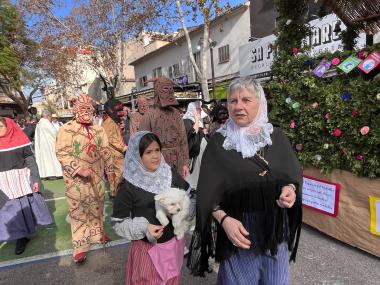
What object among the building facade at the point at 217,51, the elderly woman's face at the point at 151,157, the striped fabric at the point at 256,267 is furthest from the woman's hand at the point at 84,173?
the building facade at the point at 217,51

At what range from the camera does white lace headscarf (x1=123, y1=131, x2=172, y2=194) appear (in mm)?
2039

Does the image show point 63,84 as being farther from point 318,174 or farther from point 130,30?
point 318,174

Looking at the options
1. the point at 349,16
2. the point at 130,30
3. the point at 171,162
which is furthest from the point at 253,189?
the point at 130,30

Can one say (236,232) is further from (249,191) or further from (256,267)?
(256,267)

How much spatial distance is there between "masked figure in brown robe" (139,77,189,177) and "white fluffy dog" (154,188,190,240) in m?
1.65

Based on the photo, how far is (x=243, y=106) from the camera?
170 cm

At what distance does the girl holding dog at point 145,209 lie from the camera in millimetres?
2021

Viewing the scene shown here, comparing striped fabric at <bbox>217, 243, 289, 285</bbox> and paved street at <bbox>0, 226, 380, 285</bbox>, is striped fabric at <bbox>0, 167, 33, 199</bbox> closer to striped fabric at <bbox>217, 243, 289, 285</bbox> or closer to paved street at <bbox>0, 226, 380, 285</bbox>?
paved street at <bbox>0, 226, 380, 285</bbox>

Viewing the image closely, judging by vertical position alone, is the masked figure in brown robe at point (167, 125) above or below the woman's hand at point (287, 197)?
above

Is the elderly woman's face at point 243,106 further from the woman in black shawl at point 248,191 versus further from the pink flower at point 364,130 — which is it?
the pink flower at point 364,130

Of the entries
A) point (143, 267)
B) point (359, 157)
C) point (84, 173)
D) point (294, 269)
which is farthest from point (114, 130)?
point (359, 157)

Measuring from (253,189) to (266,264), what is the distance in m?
0.49

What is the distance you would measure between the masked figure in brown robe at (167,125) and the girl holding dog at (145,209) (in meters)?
1.51

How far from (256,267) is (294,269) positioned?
158cm
